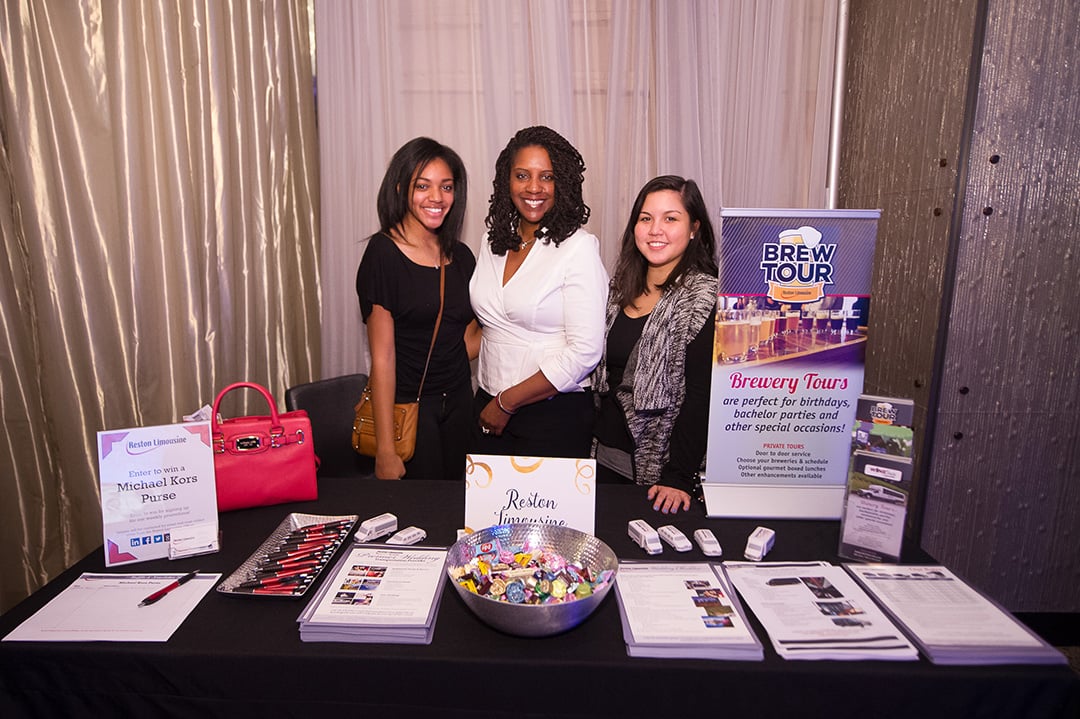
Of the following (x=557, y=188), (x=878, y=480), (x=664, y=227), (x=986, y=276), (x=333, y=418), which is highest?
(x=557, y=188)

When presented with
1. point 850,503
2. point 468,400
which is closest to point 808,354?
point 850,503

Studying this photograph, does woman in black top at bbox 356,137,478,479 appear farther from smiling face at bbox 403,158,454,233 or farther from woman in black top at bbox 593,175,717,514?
woman in black top at bbox 593,175,717,514

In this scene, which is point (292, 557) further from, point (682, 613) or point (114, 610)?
point (682, 613)

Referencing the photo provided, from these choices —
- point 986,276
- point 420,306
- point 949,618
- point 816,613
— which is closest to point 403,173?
point 420,306

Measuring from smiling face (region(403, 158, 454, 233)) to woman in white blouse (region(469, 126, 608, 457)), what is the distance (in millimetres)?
172

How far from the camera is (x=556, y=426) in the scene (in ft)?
6.40

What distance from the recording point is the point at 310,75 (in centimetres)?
258

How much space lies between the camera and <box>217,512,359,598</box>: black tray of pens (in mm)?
1081

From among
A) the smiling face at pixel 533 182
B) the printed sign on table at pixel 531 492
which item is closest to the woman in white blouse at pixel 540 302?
the smiling face at pixel 533 182

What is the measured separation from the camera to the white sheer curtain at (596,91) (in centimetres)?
244

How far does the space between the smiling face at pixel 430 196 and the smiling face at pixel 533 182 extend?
250 millimetres

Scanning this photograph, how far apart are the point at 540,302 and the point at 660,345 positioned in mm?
387

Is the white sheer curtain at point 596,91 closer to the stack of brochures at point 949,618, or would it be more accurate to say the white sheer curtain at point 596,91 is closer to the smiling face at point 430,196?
the smiling face at point 430,196

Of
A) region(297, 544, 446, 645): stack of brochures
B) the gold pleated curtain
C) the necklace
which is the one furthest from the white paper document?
the gold pleated curtain
